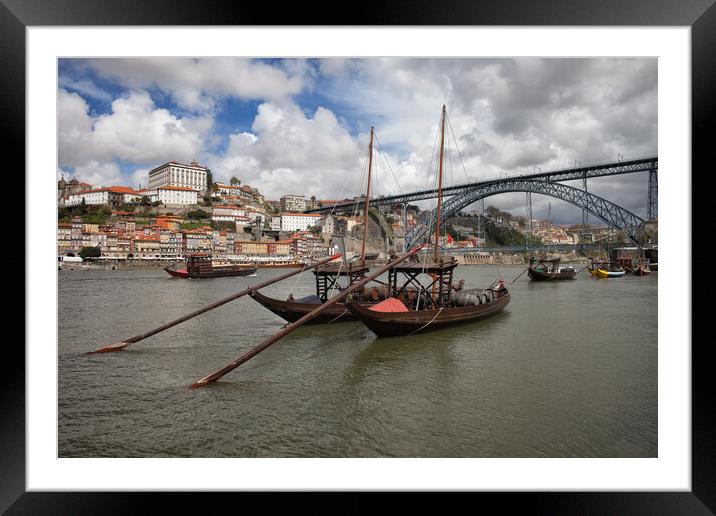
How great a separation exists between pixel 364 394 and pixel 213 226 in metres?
28.4

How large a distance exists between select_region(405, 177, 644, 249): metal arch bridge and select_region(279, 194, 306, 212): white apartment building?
2714cm

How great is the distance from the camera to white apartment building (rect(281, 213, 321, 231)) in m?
46.0

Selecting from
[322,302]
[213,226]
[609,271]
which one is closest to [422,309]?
[322,302]

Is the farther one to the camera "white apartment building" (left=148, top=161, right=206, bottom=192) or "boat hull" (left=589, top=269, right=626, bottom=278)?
"white apartment building" (left=148, top=161, right=206, bottom=192)

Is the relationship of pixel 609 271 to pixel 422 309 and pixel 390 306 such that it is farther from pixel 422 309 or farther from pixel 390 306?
pixel 390 306

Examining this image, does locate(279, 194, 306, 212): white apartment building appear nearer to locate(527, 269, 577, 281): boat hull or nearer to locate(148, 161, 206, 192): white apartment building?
locate(148, 161, 206, 192): white apartment building

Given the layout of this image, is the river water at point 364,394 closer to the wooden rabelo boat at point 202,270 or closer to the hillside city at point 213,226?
the hillside city at point 213,226

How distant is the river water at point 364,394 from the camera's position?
2.77 m

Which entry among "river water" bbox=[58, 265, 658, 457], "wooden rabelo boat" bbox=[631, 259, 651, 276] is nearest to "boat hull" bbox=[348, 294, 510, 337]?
"river water" bbox=[58, 265, 658, 457]

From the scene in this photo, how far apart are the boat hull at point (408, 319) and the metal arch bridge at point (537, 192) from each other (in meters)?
8.62

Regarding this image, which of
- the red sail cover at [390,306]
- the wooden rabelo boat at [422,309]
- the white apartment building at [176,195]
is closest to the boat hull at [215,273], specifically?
the white apartment building at [176,195]
